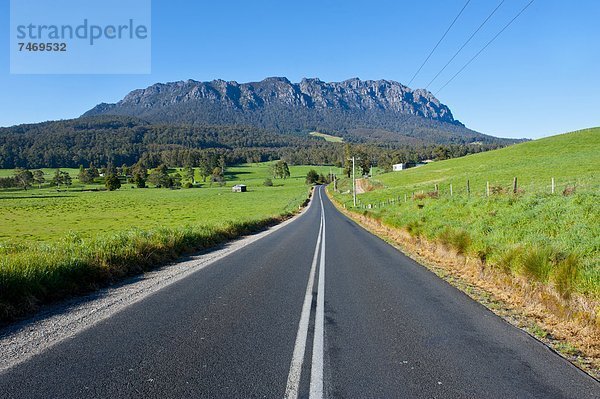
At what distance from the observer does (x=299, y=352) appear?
4.91 m

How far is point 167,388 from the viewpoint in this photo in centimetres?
392

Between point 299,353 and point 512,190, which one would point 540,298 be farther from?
point 512,190

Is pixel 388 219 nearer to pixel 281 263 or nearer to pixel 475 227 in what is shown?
pixel 475 227

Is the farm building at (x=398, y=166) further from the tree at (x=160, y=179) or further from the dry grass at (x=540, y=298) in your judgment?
the dry grass at (x=540, y=298)

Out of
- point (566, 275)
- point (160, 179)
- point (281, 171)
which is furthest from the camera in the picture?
point (281, 171)

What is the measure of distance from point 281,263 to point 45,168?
221482 mm

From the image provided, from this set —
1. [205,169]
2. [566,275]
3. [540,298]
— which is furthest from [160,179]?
[566,275]

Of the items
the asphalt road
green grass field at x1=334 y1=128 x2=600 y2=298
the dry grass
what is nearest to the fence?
green grass field at x1=334 y1=128 x2=600 y2=298

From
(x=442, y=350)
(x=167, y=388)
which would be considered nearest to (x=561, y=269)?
(x=442, y=350)

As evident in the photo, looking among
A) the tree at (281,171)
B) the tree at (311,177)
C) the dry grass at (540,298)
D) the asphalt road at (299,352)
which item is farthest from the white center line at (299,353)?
the tree at (281,171)

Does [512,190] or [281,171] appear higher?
[281,171]

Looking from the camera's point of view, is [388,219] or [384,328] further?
[388,219]

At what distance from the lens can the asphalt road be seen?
3979mm

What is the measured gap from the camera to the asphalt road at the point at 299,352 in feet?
13.1
